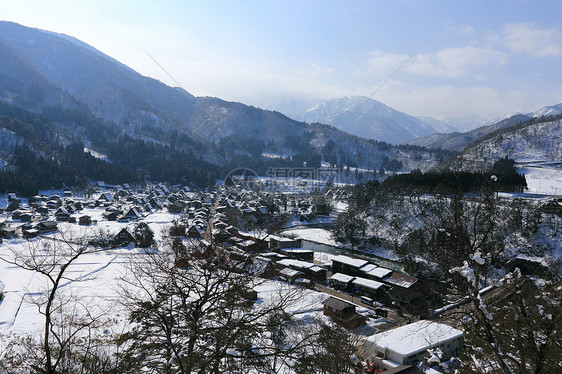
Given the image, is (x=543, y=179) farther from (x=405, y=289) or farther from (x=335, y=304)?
(x=335, y=304)

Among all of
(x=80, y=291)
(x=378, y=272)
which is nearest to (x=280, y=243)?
(x=378, y=272)

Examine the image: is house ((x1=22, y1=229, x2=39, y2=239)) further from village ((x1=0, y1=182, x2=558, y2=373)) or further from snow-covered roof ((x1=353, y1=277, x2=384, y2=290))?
snow-covered roof ((x1=353, y1=277, x2=384, y2=290))

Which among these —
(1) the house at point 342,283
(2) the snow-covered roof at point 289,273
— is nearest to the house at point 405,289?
(1) the house at point 342,283

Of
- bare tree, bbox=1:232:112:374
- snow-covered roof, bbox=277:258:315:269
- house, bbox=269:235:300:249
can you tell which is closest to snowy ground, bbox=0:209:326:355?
bare tree, bbox=1:232:112:374

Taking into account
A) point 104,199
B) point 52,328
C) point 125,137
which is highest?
point 125,137

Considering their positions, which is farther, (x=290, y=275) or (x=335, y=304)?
(x=290, y=275)

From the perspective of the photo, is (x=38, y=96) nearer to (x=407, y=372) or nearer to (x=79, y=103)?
(x=79, y=103)

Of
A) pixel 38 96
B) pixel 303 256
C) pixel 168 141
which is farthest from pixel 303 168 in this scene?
pixel 38 96
